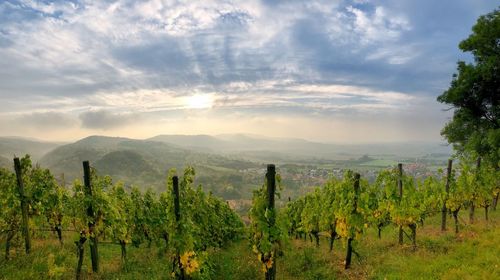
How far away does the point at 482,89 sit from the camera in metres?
27.4

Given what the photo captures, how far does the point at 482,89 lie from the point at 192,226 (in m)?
28.1

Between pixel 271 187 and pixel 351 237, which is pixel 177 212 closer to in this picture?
pixel 271 187

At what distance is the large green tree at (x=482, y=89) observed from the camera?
26297 millimetres

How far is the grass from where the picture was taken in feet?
41.8

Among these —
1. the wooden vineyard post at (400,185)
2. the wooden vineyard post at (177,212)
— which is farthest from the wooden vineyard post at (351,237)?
Result: the wooden vineyard post at (177,212)

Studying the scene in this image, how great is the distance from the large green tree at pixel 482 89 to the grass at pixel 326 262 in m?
11.5

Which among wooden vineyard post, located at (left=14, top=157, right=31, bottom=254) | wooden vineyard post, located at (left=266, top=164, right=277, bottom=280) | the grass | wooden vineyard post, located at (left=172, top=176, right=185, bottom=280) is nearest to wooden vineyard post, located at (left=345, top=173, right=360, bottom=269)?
the grass

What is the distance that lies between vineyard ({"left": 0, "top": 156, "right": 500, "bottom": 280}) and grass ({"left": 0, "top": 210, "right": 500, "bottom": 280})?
60 millimetres

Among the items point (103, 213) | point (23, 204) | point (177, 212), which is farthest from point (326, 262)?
point (23, 204)

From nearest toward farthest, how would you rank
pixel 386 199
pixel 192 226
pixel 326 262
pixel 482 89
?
pixel 192 226 < pixel 326 262 < pixel 386 199 < pixel 482 89

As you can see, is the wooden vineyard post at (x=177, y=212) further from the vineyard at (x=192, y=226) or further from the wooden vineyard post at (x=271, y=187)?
the wooden vineyard post at (x=271, y=187)

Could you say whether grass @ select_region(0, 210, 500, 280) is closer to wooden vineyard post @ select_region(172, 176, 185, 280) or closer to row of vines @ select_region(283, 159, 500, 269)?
row of vines @ select_region(283, 159, 500, 269)

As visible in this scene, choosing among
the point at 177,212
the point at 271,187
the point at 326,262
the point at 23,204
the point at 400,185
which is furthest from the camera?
the point at 400,185

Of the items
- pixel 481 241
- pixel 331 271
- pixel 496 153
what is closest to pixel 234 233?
pixel 331 271
